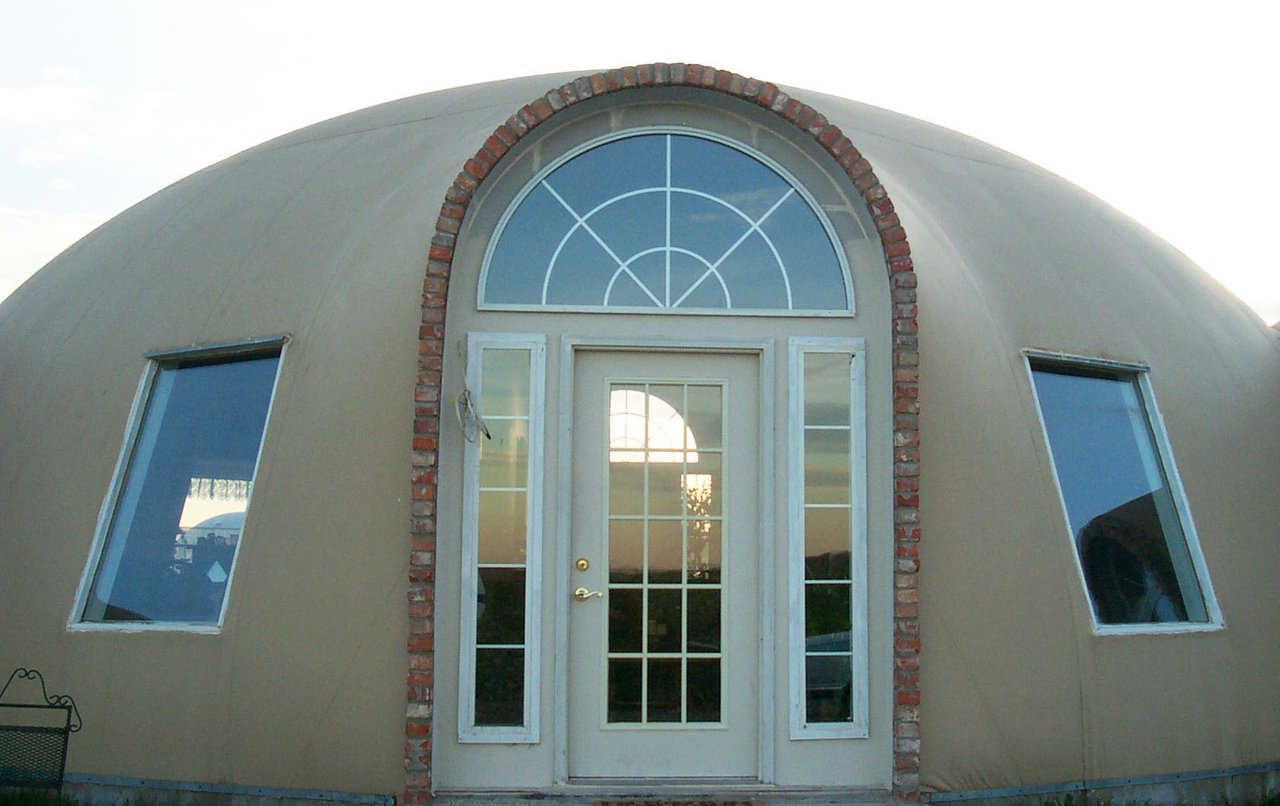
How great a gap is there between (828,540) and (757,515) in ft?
1.24

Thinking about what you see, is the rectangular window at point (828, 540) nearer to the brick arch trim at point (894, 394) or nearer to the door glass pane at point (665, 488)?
the brick arch trim at point (894, 394)

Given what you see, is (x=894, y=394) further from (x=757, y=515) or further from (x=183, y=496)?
(x=183, y=496)

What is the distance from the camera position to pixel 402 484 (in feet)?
19.6

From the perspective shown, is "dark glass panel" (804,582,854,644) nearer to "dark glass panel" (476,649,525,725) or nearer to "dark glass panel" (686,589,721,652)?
"dark glass panel" (686,589,721,652)

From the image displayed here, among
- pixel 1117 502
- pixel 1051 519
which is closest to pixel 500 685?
pixel 1051 519

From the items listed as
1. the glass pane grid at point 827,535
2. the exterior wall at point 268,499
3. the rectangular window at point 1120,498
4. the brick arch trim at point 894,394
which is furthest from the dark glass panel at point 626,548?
the rectangular window at point 1120,498

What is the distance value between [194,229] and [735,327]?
12.2ft

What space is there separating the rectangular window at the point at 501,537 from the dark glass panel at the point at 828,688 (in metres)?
1.36

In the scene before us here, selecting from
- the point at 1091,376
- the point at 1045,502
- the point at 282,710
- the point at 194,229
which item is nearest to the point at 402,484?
the point at 282,710

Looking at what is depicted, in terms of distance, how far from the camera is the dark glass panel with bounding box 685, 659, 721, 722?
19.6ft

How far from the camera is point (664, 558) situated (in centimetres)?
604

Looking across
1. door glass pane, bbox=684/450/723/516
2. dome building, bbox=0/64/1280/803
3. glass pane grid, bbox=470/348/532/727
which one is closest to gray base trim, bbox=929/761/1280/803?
dome building, bbox=0/64/1280/803

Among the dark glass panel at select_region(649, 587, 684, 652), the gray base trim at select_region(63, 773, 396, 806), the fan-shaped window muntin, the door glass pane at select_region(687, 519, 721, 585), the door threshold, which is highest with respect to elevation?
the fan-shaped window muntin

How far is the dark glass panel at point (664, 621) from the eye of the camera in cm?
600
